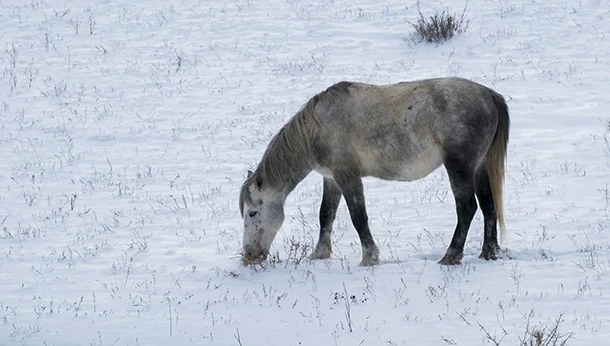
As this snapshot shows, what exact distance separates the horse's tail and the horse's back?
115 millimetres

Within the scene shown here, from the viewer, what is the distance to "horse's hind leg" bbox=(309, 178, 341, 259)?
8.13 m

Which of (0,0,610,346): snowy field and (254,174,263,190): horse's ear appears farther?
(254,174,263,190): horse's ear

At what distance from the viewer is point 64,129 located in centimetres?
1344

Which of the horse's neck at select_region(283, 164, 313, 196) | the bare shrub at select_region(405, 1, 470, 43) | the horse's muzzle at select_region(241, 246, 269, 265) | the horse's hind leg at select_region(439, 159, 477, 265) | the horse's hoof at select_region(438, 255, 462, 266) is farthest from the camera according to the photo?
the bare shrub at select_region(405, 1, 470, 43)

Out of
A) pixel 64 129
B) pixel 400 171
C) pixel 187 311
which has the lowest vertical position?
pixel 64 129

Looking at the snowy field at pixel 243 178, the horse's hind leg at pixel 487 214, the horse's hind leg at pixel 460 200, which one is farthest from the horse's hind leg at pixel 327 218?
the horse's hind leg at pixel 487 214

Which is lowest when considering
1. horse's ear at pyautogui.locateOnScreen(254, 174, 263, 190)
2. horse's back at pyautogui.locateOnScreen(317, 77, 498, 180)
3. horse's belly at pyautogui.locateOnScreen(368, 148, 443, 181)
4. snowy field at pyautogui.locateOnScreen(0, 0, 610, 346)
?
snowy field at pyautogui.locateOnScreen(0, 0, 610, 346)

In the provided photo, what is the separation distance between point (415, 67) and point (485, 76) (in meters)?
1.49

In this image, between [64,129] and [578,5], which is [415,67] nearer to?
[578,5]

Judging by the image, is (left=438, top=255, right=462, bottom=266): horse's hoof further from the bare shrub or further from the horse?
the bare shrub

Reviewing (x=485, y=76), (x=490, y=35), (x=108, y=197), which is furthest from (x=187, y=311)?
(x=490, y=35)

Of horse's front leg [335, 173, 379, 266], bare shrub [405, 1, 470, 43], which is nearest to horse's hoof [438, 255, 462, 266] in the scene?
horse's front leg [335, 173, 379, 266]

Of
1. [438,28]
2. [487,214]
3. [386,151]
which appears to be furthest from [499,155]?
[438,28]

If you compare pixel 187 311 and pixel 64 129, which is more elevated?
pixel 187 311
